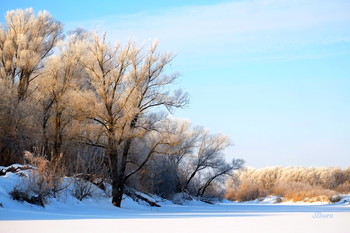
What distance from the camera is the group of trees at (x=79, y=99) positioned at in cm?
2448

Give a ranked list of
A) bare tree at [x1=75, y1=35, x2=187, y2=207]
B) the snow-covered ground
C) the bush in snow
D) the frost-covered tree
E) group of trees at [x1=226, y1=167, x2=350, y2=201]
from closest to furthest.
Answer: the snow-covered ground < the bush in snow < bare tree at [x1=75, y1=35, x2=187, y2=207] < the frost-covered tree < group of trees at [x1=226, y1=167, x2=350, y2=201]

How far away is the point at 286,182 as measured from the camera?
65.1 m

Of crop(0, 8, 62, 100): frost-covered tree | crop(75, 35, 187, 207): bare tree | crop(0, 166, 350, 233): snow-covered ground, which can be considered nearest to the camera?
crop(0, 166, 350, 233): snow-covered ground

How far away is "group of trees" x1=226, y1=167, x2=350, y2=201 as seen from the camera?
181 feet

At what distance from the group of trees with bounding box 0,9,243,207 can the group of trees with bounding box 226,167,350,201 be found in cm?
2210

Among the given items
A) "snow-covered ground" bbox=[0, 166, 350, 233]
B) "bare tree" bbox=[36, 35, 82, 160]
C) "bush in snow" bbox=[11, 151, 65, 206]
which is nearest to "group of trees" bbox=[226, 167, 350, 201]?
"bare tree" bbox=[36, 35, 82, 160]

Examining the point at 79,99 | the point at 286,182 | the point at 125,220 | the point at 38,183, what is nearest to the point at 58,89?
the point at 79,99

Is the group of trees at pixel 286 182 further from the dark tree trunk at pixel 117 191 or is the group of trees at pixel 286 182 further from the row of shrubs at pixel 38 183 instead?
the row of shrubs at pixel 38 183

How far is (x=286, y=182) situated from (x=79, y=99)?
4602 centimetres

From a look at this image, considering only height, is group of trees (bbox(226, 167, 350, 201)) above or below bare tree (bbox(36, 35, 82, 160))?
below

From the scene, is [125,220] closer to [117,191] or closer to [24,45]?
[117,191]

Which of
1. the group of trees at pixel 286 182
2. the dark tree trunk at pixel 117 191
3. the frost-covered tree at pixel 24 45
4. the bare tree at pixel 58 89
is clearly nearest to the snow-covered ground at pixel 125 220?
the dark tree trunk at pixel 117 191

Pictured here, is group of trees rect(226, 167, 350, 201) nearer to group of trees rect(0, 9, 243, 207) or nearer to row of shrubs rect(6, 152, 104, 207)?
group of trees rect(0, 9, 243, 207)

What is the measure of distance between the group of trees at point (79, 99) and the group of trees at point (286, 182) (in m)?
22.1
